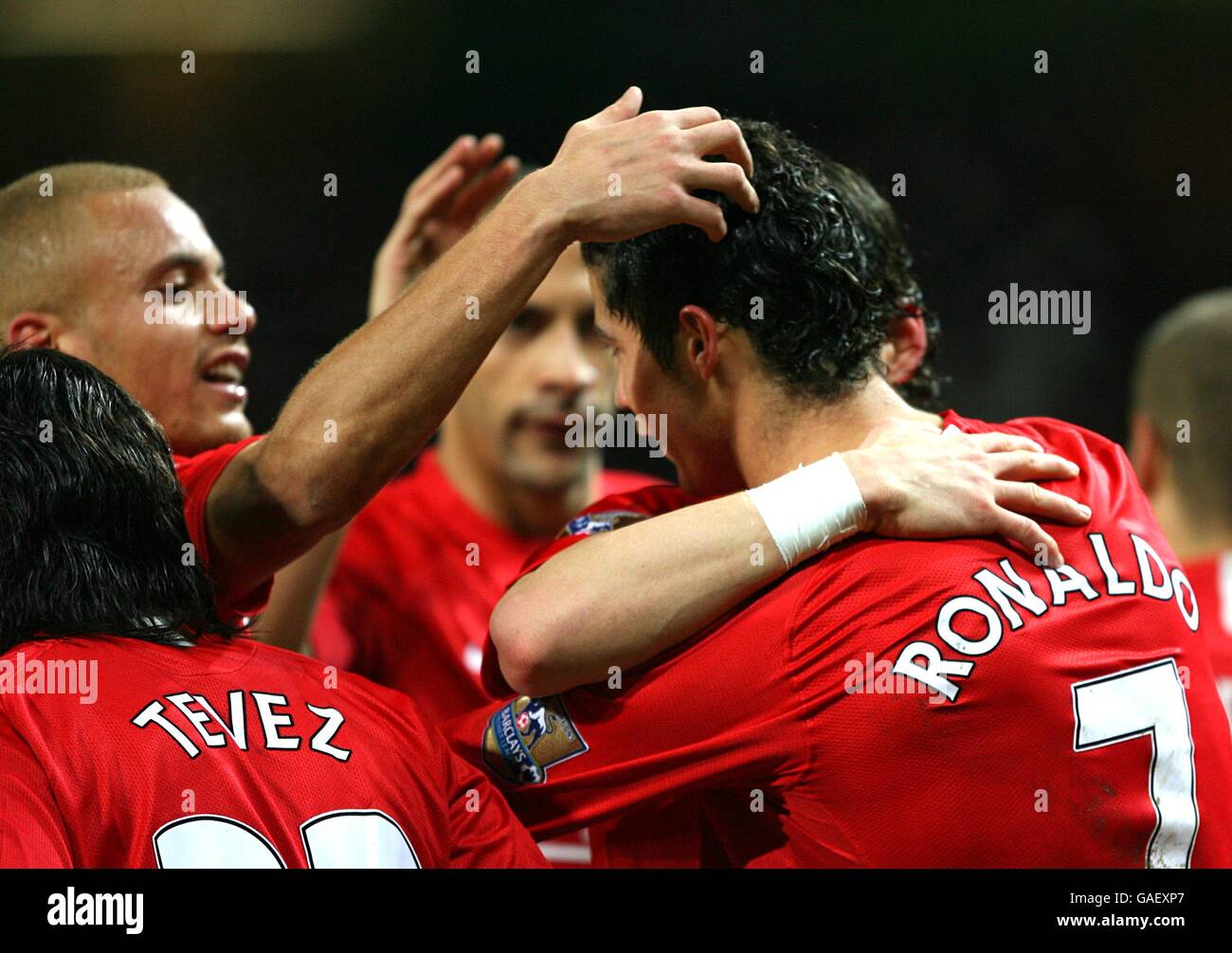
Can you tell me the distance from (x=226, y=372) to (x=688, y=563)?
114 centimetres

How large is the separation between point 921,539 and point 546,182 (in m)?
0.70

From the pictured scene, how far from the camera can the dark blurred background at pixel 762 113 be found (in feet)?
14.7

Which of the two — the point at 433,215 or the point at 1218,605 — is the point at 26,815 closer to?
the point at 433,215

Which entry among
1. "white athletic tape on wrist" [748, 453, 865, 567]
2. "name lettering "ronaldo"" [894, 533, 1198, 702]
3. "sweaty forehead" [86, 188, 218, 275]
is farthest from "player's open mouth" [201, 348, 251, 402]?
"name lettering "ronaldo"" [894, 533, 1198, 702]

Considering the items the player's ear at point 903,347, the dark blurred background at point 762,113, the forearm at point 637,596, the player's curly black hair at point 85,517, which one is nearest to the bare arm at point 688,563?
the forearm at point 637,596

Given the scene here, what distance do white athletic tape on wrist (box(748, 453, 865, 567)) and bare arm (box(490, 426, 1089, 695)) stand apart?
0.04 feet

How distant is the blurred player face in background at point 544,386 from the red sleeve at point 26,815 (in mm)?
2241

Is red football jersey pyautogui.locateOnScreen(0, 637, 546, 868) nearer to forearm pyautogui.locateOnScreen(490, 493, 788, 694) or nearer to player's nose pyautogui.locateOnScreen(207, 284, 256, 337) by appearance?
forearm pyautogui.locateOnScreen(490, 493, 788, 694)

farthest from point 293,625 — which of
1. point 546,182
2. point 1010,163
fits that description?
point 1010,163

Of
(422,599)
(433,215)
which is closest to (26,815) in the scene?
(433,215)

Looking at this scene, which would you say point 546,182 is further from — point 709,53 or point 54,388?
point 709,53

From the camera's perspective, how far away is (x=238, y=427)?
2.46 metres

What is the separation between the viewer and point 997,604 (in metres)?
1.68

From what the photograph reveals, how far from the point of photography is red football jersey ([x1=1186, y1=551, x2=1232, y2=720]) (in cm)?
311
